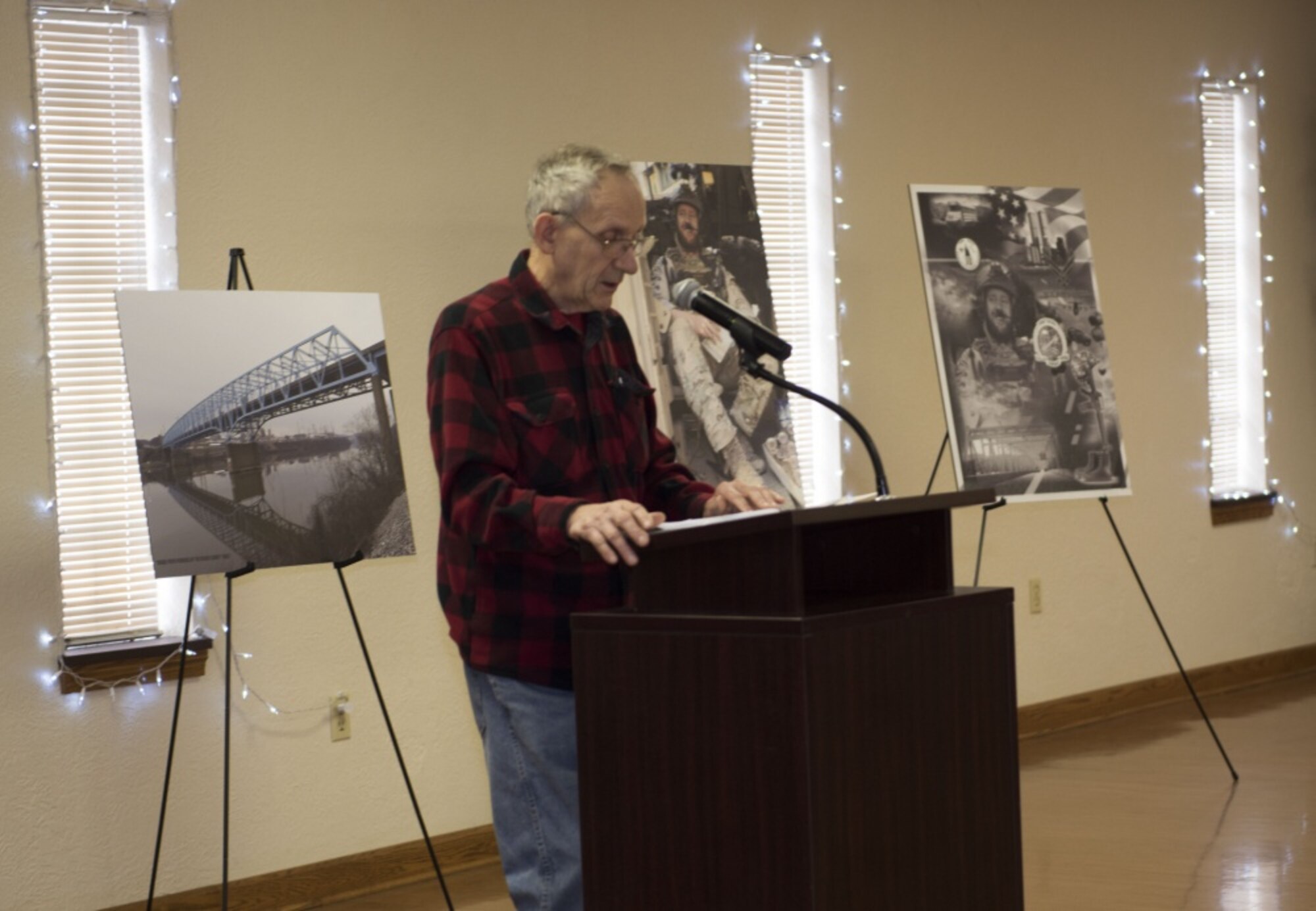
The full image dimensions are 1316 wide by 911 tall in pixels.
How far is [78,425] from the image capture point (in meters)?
3.59

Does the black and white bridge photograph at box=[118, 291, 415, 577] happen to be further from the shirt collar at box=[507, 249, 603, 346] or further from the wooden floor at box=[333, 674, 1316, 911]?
the wooden floor at box=[333, 674, 1316, 911]

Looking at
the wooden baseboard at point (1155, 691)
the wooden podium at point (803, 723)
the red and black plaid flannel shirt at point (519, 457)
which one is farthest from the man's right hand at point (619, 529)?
the wooden baseboard at point (1155, 691)

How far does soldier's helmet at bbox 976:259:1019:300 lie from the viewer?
15.3 feet

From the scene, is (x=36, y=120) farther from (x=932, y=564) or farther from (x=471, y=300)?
(x=932, y=564)

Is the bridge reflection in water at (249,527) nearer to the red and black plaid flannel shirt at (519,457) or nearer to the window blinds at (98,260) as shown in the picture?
the window blinds at (98,260)

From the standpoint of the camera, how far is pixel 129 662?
3643mm

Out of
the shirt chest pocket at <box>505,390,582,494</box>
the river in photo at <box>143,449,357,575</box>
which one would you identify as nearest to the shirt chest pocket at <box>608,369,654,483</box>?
the shirt chest pocket at <box>505,390,582,494</box>

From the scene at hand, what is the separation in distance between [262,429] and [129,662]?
87 centimetres

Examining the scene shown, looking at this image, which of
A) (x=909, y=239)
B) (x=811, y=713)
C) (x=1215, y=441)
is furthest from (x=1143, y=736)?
(x=811, y=713)

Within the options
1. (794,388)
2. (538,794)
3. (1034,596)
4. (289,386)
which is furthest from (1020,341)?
(538,794)

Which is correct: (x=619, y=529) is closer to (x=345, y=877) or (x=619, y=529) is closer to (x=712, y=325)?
(x=712, y=325)

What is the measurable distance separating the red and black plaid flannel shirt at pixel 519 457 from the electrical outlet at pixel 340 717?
187cm

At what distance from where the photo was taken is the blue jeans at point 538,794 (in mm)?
2111

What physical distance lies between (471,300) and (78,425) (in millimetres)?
1778
